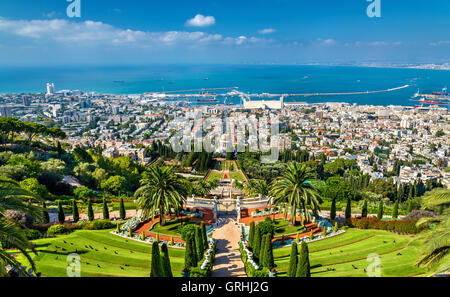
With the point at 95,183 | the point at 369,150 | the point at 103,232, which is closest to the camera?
the point at 103,232

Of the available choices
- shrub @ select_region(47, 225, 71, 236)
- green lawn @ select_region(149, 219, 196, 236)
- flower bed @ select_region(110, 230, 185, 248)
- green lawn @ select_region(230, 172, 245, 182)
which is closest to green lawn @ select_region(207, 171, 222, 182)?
green lawn @ select_region(230, 172, 245, 182)

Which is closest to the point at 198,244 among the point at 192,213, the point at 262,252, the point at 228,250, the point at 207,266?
the point at 207,266

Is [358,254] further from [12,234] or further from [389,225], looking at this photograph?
[12,234]

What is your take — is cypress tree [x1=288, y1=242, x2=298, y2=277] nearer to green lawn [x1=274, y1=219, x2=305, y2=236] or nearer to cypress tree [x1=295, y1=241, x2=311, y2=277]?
cypress tree [x1=295, y1=241, x2=311, y2=277]

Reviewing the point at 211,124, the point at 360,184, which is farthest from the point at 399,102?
the point at 360,184

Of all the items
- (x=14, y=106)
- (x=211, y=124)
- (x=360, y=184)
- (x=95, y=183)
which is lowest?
(x=360, y=184)

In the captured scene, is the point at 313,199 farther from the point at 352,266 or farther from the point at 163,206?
the point at 163,206
